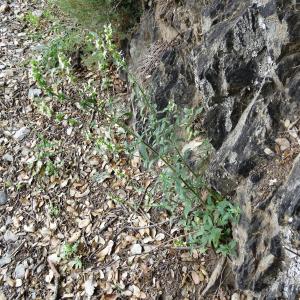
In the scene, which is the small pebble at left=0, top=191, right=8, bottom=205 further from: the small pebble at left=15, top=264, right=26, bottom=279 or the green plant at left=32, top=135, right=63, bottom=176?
the small pebble at left=15, top=264, right=26, bottom=279

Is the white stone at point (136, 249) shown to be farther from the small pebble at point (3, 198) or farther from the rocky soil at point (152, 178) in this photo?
the small pebble at point (3, 198)

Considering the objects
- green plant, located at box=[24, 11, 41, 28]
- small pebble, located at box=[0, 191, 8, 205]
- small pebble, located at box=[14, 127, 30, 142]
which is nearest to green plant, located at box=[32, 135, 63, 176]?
small pebble, located at box=[14, 127, 30, 142]

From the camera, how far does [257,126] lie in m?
2.86

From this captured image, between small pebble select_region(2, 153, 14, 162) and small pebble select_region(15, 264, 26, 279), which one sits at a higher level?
small pebble select_region(2, 153, 14, 162)

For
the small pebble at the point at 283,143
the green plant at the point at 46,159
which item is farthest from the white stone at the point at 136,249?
the small pebble at the point at 283,143

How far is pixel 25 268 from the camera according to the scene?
13.4ft

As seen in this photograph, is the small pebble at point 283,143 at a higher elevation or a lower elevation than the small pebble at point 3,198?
higher

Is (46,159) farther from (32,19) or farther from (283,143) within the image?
(283,143)

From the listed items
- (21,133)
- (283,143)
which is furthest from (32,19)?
(283,143)

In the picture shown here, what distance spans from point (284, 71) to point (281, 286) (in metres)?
1.30

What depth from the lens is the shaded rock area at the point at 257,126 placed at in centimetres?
259

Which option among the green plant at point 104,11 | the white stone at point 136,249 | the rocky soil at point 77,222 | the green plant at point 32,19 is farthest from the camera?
the green plant at point 32,19

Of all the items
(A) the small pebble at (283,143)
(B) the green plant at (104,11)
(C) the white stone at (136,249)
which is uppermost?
(A) the small pebble at (283,143)

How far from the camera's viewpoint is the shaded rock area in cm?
259
